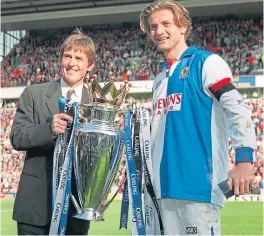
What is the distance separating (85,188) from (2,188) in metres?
16.9

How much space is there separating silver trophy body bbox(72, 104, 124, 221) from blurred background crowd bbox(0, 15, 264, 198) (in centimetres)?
1735

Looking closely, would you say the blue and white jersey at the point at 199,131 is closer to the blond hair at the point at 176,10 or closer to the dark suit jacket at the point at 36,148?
the blond hair at the point at 176,10

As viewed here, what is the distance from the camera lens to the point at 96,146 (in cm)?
241

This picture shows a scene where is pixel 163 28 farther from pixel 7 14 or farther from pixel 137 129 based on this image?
pixel 7 14

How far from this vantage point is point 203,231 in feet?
6.81

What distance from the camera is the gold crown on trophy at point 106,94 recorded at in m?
2.39

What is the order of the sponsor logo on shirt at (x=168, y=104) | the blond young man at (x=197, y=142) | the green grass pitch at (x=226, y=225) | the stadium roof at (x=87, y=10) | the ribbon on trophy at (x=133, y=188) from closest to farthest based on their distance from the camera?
the blond young man at (x=197, y=142) < the sponsor logo on shirt at (x=168, y=104) < the ribbon on trophy at (x=133, y=188) < the green grass pitch at (x=226, y=225) < the stadium roof at (x=87, y=10)

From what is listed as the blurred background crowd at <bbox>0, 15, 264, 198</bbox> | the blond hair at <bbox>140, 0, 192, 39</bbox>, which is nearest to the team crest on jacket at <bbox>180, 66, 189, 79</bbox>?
the blond hair at <bbox>140, 0, 192, 39</bbox>

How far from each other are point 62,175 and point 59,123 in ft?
0.86

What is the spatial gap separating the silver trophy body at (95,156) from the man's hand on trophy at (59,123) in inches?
3.8

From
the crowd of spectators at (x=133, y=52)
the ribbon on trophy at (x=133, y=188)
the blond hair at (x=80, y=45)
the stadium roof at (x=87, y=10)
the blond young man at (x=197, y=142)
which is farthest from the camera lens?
the stadium roof at (x=87, y=10)

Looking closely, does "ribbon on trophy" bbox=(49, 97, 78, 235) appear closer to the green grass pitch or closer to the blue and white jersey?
the blue and white jersey

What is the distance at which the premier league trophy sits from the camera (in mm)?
2391

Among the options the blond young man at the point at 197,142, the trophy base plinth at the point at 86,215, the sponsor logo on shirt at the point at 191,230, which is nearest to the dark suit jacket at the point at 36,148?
the trophy base plinth at the point at 86,215
